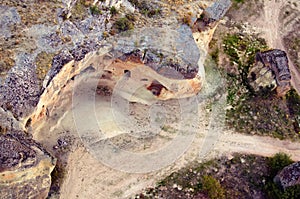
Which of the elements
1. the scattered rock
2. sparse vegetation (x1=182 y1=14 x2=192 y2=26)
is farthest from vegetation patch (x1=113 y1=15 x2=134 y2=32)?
the scattered rock

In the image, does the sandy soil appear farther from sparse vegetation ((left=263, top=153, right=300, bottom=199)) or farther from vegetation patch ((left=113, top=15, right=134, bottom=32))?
vegetation patch ((left=113, top=15, right=134, bottom=32))

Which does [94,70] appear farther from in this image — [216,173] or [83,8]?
[216,173]

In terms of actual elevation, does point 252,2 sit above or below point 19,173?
above

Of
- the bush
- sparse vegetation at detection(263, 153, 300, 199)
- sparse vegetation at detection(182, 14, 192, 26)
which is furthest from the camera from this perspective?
sparse vegetation at detection(182, 14, 192, 26)

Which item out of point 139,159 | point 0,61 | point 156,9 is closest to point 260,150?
point 139,159

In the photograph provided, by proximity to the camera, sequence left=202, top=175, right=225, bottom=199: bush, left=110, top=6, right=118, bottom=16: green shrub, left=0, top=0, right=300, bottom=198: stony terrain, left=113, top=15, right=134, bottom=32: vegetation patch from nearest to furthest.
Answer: left=0, top=0, right=300, bottom=198: stony terrain → left=202, top=175, right=225, bottom=199: bush → left=113, top=15, right=134, bottom=32: vegetation patch → left=110, top=6, right=118, bottom=16: green shrub
